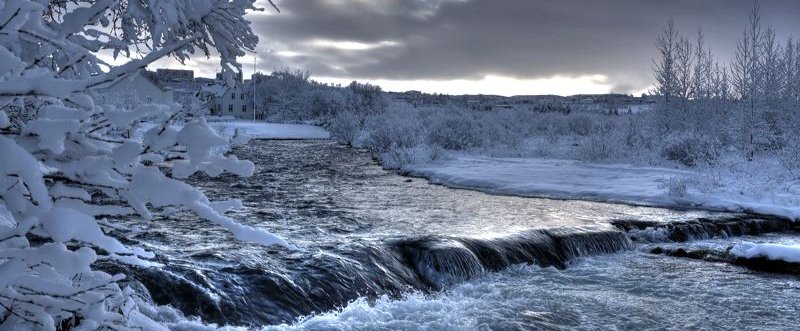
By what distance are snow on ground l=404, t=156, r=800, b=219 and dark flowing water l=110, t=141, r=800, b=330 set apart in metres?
1.99

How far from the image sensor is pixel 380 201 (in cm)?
1535

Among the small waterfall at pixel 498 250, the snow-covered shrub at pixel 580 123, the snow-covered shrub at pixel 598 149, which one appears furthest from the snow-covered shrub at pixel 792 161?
the snow-covered shrub at pixel 580 123

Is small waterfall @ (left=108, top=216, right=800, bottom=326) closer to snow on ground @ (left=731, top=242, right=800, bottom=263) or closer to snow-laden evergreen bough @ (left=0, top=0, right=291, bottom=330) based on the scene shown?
snow on ground @ (left=731, top=242, right=800, bottom=263)

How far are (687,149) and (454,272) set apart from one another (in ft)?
70.7

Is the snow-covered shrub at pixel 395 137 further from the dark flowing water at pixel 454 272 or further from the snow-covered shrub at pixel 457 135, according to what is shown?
the dark flowing water at pixel 454 272

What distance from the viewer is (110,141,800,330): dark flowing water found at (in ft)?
24.5

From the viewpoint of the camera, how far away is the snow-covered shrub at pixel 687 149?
27203 millimetres

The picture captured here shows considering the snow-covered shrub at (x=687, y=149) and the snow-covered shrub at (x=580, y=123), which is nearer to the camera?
the snow-covered shrub at (x=687, y=149)

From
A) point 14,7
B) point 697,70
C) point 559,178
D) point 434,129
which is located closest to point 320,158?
point 434,129

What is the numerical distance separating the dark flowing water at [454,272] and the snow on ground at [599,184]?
199 centimetres

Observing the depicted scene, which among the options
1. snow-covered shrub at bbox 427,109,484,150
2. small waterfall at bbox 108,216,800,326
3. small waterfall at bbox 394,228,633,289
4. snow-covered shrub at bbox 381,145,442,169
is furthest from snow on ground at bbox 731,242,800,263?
snow-covered shrub at bbox 427,109,484,150

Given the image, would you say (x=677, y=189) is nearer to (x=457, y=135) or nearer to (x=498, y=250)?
(x=498, y=250)

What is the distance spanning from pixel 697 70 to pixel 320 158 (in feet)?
80.7

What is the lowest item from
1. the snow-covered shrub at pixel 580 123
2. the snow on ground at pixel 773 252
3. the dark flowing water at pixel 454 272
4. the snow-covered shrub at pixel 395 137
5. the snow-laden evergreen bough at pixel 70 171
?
the dark flowing water at pixel 454 272
